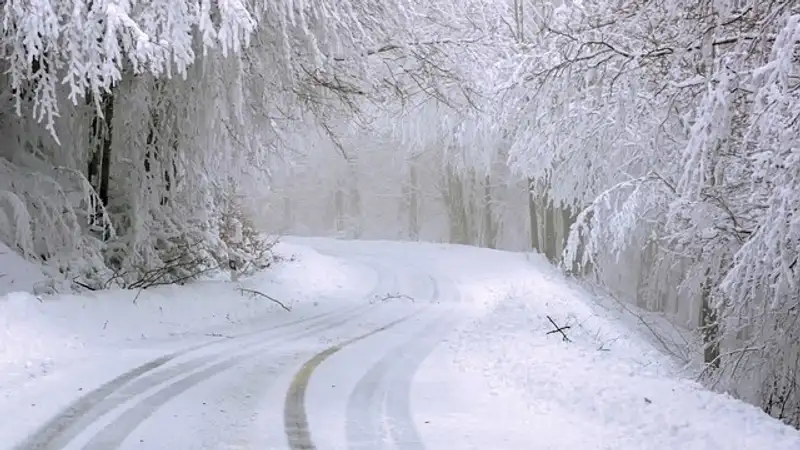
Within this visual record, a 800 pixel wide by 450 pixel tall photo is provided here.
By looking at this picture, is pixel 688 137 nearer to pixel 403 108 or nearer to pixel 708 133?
pixel 708 133

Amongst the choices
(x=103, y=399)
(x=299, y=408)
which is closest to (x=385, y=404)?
(x=299, y=408)

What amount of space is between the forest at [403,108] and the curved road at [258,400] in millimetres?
3030

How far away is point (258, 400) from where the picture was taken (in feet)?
22.5

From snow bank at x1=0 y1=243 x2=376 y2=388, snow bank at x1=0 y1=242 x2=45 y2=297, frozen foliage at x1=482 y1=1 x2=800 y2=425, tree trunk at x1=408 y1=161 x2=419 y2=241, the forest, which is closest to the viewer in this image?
frozen foliage at x1=482 y1=1 x2=800 y2=425

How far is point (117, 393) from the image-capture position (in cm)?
686

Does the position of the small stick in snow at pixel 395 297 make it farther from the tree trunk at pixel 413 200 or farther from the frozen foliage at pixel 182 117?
the tree trunk at pixel 413 200

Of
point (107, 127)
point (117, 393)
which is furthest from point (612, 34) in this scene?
point (107, 127)

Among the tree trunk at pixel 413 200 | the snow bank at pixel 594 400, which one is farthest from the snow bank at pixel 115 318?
the tree trunk at pixel 413 200

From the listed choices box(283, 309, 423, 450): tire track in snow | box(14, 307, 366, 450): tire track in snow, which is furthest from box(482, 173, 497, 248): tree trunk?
box(14, 307, 366, 450): tire track in snow

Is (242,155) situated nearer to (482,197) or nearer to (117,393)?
(117,393)

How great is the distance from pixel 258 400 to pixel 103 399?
1.38m

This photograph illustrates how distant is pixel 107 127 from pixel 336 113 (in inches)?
163

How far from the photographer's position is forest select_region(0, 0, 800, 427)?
6625mm

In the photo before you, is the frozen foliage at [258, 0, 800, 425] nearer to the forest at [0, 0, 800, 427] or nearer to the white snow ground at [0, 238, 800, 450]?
the forest at [0, 0, 800, 427]
